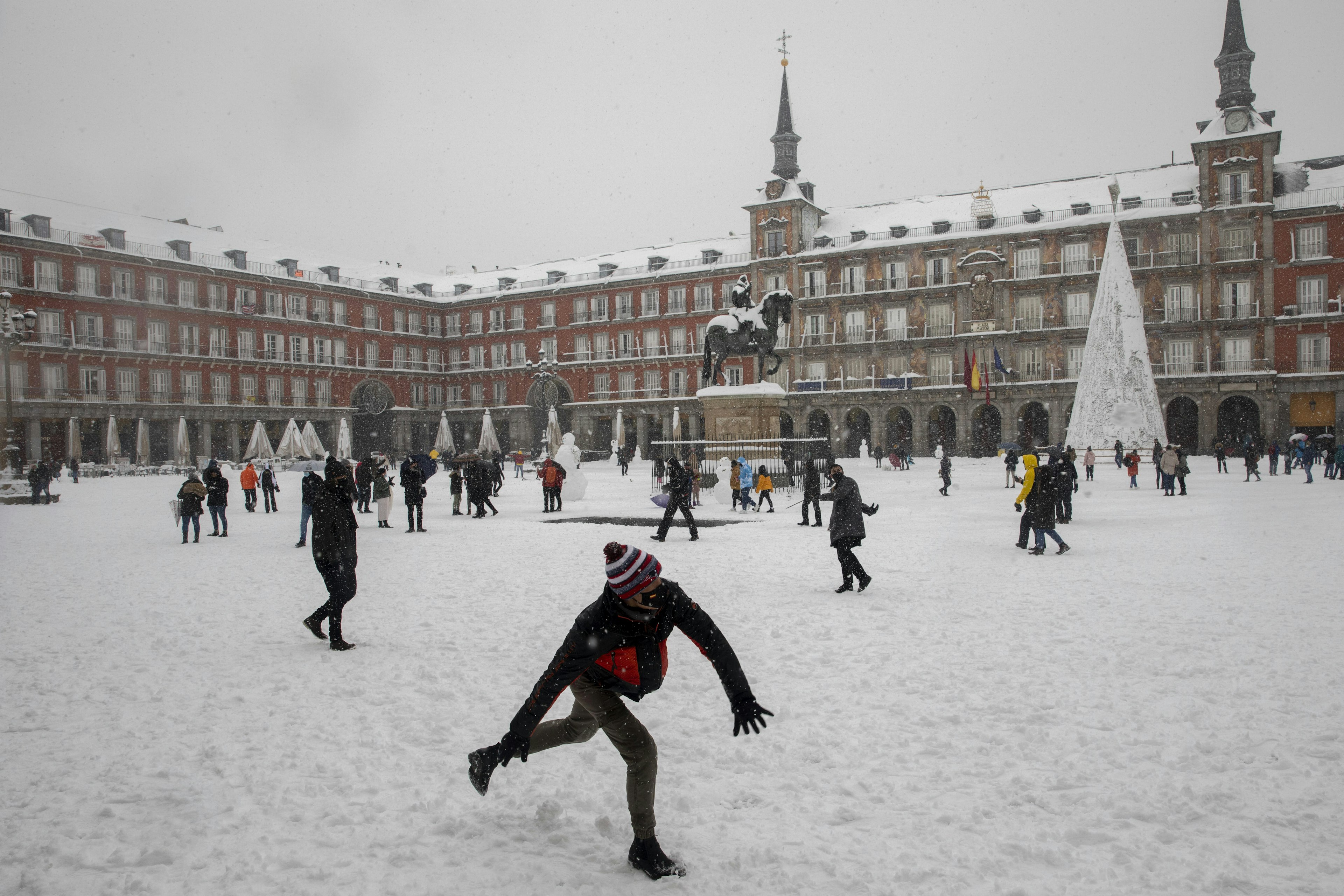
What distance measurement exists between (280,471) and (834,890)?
38.7 m

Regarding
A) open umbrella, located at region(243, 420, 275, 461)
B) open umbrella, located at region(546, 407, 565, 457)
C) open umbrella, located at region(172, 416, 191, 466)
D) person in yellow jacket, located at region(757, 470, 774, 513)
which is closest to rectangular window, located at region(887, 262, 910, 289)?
open umbrella, located at region(546, 407, 565, 457)

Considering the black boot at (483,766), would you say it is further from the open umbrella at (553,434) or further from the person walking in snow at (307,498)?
the open umbrella at (553,434)

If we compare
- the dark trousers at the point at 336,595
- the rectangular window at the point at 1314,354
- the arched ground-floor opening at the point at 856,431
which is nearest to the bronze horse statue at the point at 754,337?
the dark trousers at the point at 336,595

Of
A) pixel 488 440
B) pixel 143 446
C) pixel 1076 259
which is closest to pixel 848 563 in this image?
pixel 488 440

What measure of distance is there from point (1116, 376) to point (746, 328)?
540 inches

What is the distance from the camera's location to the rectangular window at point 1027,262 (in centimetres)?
4234

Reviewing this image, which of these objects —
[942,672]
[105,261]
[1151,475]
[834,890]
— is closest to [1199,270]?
[1151,475]

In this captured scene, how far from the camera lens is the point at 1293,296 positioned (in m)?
37.8

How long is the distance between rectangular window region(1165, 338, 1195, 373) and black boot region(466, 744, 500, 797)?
4324 centimetres

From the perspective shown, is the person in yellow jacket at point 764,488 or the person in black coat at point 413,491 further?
the person in yellow jacket at point 764,488

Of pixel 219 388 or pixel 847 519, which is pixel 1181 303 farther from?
pixel 219 388

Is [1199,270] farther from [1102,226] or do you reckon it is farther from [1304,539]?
[1304,539]

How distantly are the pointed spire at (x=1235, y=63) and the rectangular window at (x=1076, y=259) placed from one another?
8.22 meters

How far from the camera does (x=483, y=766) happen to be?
11.4 feet
